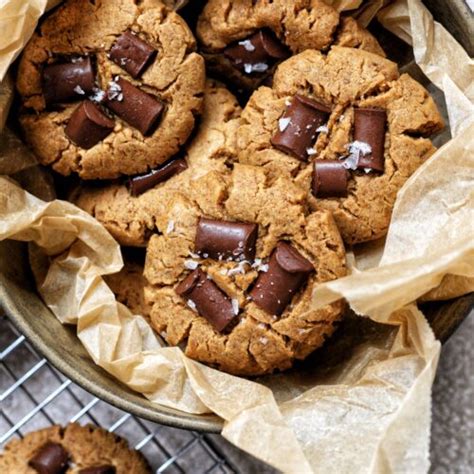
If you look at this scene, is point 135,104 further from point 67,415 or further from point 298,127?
point 67,415

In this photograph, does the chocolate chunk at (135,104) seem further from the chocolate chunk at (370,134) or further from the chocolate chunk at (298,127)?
the chocolate chunk at (370,134)

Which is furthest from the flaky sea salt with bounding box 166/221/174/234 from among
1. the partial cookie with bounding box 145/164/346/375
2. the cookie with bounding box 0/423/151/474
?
the cookie with bounding box 0/423/151/474

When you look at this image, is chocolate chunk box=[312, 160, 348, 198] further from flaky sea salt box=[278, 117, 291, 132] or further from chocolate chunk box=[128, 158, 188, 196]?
chocolate chunk box=[128, 158, 188, 196]

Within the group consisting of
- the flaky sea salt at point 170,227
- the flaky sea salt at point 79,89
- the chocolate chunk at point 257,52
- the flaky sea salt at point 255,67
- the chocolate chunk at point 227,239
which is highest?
the flaky sea salt at point 79,89

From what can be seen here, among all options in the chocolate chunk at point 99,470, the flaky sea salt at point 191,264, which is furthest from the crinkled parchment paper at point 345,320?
the chocolate chunk at point 99,470

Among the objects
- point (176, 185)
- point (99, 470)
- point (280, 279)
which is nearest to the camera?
point (280, 279)

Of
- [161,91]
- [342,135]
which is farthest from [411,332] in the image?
[161,91]

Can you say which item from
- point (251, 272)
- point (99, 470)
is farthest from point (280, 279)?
point (99, 470)
